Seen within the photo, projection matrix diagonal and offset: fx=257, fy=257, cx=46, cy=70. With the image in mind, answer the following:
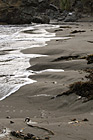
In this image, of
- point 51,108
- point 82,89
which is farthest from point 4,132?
point 82,89

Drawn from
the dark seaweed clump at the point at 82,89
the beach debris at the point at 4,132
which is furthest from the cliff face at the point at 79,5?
the beach debris at the point at 4,132

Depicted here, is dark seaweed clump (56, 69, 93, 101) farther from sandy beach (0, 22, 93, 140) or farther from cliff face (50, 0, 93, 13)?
cliff face (50, 0, 93, 13)

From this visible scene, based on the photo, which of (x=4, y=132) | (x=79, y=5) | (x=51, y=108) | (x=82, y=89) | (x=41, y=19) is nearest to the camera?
(x=4, y=132)

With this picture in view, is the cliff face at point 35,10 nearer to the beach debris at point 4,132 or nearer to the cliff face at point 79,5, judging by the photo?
the cliff face at point 79,5

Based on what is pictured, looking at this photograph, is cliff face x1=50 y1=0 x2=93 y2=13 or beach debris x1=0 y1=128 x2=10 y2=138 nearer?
beach debris x1=0 y1=128 x2=10 y2=138

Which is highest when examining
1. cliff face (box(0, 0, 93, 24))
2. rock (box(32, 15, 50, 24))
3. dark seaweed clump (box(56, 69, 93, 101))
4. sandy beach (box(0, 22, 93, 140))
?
cliff face (box(0, 0, 93, 24))

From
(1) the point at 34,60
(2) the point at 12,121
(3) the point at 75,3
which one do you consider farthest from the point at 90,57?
(3) the point at 75,3

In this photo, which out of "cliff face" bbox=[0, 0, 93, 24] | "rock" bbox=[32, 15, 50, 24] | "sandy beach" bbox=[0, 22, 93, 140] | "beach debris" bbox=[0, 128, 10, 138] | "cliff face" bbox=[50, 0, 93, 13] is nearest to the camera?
"beach debris" bbox=[0, 128, 10, 138]

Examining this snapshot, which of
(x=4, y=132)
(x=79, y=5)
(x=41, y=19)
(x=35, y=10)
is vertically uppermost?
(x=79, y=5)

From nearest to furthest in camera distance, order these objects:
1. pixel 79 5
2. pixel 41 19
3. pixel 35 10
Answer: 1. pixel 41 19
2. pixel 35 10
3. pixel 79 5

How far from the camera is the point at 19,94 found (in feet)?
15.0

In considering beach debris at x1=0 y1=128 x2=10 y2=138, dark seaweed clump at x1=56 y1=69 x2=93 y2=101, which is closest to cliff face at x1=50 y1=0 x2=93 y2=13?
dark seaweed clump at x1=56 y1=69 x2=93 y2=101

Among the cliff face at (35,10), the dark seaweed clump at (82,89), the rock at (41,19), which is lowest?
the dark seaweed clump at (82,89)

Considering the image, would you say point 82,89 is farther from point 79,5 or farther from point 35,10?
point 79,5
